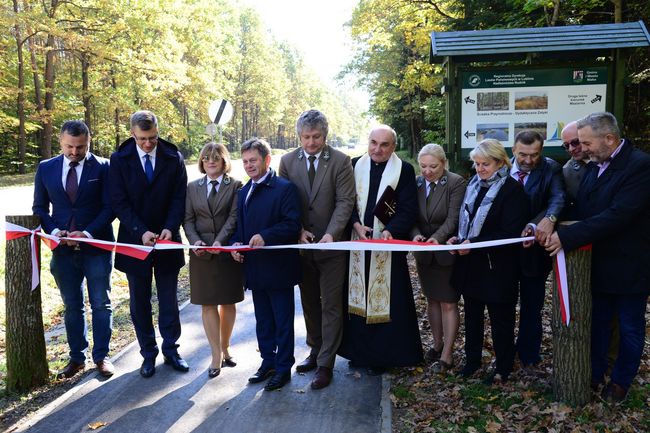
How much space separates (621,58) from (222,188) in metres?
→ 5.75

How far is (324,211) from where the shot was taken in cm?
481

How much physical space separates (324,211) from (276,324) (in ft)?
3.63

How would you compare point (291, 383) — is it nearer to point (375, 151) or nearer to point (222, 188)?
point (222, 188)

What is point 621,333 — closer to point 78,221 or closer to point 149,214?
point 149,214

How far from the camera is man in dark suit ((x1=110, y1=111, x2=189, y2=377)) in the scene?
4.81 m

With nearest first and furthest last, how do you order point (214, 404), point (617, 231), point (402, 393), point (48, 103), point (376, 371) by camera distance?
point (617, 231) < point (214, 404) < point (402, 393) < point (376, 371) < point (48, 103)

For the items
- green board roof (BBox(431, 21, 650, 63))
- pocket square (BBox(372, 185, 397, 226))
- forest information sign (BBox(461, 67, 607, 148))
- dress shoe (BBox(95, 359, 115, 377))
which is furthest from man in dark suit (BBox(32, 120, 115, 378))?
forest information sign (BBox(461, 67, 607, 148))

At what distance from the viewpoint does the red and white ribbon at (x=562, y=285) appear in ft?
13.0

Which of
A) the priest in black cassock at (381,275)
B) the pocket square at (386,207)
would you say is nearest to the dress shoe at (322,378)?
the priest in black cassock at (381,275)

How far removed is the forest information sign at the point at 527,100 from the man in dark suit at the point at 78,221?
15.7 ft

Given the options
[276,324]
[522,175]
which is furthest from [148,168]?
[522,175]

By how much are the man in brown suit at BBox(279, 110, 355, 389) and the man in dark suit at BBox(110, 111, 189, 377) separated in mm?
1089

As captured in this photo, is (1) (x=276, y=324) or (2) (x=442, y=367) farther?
(2) (x=442, y=367)

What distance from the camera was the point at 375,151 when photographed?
15.7 ft
